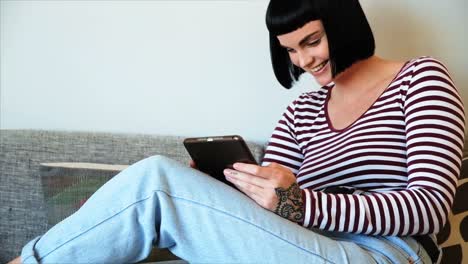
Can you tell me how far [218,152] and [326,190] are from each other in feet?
0.76

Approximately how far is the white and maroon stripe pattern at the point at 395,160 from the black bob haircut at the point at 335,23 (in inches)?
4.4

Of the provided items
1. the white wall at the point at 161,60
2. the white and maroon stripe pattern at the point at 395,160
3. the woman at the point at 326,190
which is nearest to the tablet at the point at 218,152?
the woman at the point at 326,190

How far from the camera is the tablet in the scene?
89 centimetres

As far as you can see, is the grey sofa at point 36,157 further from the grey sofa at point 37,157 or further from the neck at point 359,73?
the neck at point 359,73

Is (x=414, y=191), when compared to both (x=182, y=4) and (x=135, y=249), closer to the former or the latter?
(x=135, y=249)

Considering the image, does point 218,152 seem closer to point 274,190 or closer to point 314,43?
point 274,190

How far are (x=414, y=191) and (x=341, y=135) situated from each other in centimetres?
25

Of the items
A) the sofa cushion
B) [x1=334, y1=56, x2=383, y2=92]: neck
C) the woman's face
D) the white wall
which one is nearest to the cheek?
the woman's face

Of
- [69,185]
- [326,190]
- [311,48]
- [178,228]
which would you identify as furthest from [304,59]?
[69,185]

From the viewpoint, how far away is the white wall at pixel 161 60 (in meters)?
1.33

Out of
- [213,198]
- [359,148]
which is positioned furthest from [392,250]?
[213,198]

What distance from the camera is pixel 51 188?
132 cm

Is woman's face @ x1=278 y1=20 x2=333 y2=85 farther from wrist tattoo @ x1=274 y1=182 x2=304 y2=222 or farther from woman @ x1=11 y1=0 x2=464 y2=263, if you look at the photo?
wrist tattoo @ x1=274 y1=182 x2=304 y2=222

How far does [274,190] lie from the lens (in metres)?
0.84
